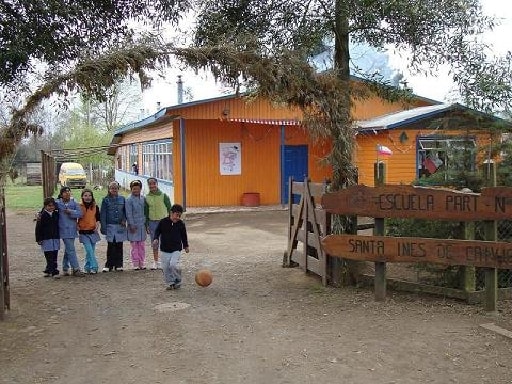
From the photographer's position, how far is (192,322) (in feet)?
20.6

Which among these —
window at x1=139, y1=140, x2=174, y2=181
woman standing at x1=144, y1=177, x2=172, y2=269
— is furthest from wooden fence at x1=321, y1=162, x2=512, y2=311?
window at x1=139, y1=140, x2=174, y2=181

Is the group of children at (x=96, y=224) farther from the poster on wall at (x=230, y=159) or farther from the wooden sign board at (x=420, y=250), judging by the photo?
the poster on wall at (x=230, y=159)

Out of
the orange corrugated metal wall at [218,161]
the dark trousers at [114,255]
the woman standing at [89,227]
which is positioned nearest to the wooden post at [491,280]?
the dark trousers at [114,255]

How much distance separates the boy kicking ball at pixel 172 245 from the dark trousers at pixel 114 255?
5.86 ft

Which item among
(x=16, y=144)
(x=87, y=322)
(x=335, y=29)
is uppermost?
(x=335, y=29)

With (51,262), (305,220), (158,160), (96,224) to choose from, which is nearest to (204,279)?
(305,220)

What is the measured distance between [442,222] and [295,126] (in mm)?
13939

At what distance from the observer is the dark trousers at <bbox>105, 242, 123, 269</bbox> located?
959 cm

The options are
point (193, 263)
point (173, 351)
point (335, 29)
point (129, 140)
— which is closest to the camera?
point (173, 351)

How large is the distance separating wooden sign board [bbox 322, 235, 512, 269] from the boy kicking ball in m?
2.09

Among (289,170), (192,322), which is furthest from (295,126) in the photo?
(192,322)

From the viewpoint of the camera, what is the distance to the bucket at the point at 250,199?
2033 cm

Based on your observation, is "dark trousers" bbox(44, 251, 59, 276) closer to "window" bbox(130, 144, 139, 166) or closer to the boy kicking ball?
the boy kicking ball

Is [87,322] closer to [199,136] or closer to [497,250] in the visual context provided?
[497,250]
